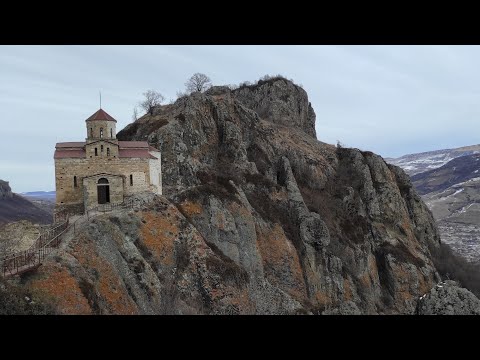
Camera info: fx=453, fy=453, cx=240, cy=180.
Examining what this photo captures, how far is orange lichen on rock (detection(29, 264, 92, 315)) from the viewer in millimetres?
28953

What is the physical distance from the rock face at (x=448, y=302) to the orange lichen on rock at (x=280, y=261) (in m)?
32.0

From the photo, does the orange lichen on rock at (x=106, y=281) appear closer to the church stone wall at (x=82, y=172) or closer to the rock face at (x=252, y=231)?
the rock face at (x=252, y=231)

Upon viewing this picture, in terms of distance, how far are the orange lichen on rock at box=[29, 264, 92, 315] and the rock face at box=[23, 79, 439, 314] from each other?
97mm

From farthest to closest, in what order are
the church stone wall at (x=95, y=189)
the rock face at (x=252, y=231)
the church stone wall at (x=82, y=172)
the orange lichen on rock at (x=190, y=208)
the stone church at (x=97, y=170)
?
the orange lichen on rock at (x=190, y=208), the church stone wall at (x=82, y=172), the stone church at (x=97, y=170), the church stone wall at (x=95, y=189), the rock face at (x=252, y=231)

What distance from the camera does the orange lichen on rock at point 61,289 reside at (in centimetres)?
2895

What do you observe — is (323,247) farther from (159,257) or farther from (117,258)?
(117,258)

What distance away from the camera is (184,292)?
40.9 metres

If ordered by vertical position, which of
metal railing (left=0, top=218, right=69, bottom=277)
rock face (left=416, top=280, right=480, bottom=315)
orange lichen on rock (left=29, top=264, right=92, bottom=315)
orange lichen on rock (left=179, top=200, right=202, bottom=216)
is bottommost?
rock face (left=416, top=280, right=480, bottom=315)

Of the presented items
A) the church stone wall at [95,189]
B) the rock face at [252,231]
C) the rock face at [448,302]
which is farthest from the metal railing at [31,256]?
the rock face at [448,302]

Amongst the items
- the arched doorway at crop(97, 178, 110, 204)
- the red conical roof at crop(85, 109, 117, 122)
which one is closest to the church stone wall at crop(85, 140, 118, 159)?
the arched doorway at crop(97, 178, 110, 204)

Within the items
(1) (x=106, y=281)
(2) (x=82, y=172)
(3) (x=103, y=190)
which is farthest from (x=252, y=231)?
(1) (x=106, y=281)

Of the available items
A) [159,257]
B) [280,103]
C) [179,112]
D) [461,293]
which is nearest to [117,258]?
[159,257]

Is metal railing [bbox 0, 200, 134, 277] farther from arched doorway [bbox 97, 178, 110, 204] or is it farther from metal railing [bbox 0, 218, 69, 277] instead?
arched doorway [bbox 97, 178, 110, 204]
